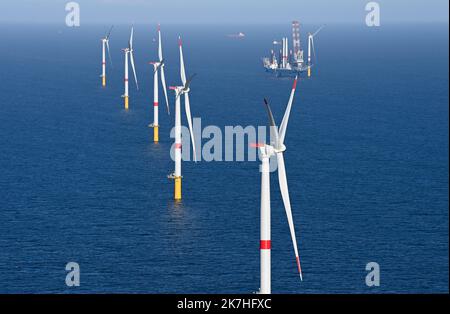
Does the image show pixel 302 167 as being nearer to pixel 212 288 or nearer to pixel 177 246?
pixel 177 246

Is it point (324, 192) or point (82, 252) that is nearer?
point (82, 252)

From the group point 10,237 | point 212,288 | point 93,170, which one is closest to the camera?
point 212,288

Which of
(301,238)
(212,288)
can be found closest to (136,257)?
(212,288)

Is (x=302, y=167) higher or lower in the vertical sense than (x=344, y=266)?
higher

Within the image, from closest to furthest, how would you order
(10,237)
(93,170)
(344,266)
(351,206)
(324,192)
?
(344,266)
(10,237)
(351,206)
(324,192)
(93,170)

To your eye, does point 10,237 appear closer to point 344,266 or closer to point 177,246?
point 177,246

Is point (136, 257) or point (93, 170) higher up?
point (93, 170)
